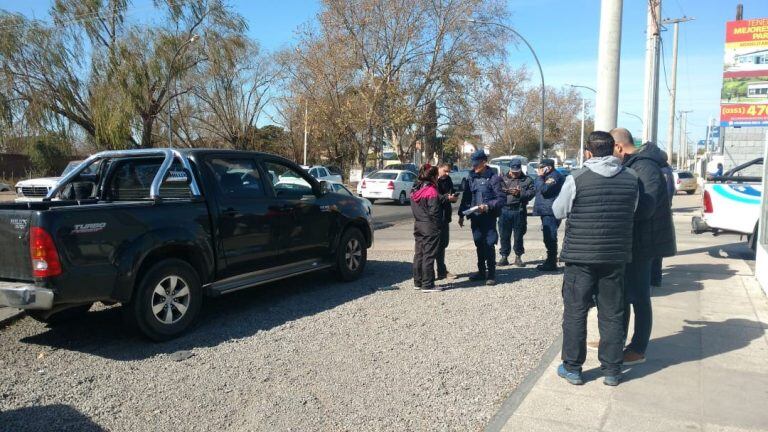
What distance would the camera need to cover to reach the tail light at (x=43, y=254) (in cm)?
455

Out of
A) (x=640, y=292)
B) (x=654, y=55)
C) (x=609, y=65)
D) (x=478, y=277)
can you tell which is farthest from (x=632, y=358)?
(x=654, y=55)

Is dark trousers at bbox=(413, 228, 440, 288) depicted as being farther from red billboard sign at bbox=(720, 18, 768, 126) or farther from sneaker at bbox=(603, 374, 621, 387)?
red billboard sign at bbox=(720, 18, 768, 126)

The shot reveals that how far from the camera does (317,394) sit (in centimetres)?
425

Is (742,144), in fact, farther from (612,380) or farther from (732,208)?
(612,380)

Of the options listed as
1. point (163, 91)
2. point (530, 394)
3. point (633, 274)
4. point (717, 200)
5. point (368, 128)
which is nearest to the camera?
point (530, 394)

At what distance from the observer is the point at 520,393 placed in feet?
13.9

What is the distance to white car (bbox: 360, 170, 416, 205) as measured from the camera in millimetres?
25109

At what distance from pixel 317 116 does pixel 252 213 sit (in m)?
34.1

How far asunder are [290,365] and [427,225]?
10.2 ft

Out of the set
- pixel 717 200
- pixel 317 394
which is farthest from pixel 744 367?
pixel 717 200

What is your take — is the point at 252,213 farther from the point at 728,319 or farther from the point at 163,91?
the point at 163,91

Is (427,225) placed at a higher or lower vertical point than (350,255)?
higher

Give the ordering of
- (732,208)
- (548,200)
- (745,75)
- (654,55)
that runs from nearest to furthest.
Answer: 1. (548,200)
2. (732,208)
3. (654,55)
4. (745,75)

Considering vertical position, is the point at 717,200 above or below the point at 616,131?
below
